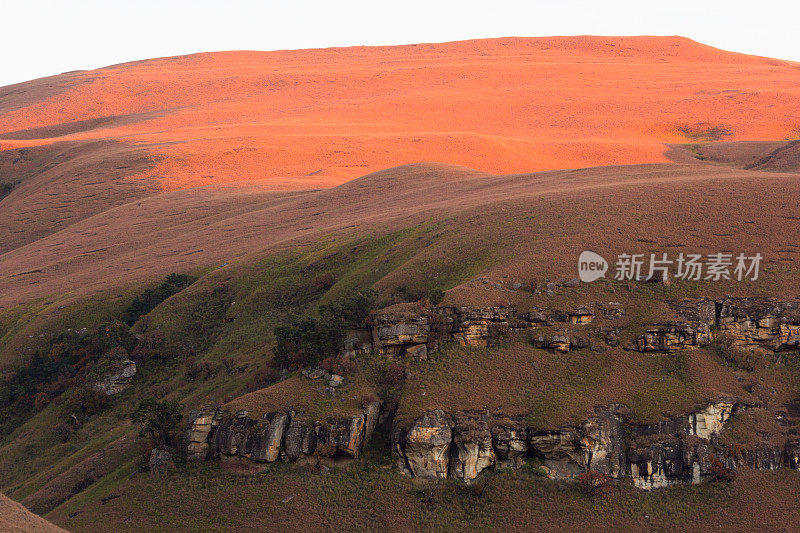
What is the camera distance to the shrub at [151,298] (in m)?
58.8

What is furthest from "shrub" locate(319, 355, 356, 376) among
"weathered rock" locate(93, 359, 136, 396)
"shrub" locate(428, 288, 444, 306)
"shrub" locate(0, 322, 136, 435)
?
"shrub" locate(0, 322, 136, 435)

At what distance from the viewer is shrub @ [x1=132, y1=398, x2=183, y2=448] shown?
37.0 m

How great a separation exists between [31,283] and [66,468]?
4074 cm

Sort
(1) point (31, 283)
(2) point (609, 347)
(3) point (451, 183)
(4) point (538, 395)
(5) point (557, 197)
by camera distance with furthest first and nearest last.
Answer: (3) point (451, 183) < (1) point (31, 283) < (5) point (557, 197) < (2) point (609, 347) < (4) point (538, 395)

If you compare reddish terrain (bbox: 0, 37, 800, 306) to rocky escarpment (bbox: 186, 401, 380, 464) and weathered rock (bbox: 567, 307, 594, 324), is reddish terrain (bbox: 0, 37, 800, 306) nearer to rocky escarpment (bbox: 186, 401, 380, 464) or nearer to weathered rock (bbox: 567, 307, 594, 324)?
weathered rock (bbox: 567, 307, 594, 324)

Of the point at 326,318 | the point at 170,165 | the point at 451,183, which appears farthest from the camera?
the point at 170,165

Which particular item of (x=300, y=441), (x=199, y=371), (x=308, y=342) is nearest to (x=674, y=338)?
(x=308, y=342)

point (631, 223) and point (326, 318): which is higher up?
point (631, 223)

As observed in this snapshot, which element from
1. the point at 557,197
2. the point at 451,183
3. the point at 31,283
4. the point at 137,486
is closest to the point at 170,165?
the point at 31,283

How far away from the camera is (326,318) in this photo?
40688mm

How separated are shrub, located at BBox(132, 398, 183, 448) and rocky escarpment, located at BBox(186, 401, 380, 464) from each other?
11.7 feet

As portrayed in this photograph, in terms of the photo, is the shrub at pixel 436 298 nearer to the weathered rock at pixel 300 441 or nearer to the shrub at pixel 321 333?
the shrub at pixel 321 333

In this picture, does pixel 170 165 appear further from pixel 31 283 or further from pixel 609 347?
pixel 609 347

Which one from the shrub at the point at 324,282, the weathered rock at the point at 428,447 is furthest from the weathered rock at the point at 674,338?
the shrub at the point at 324,282
